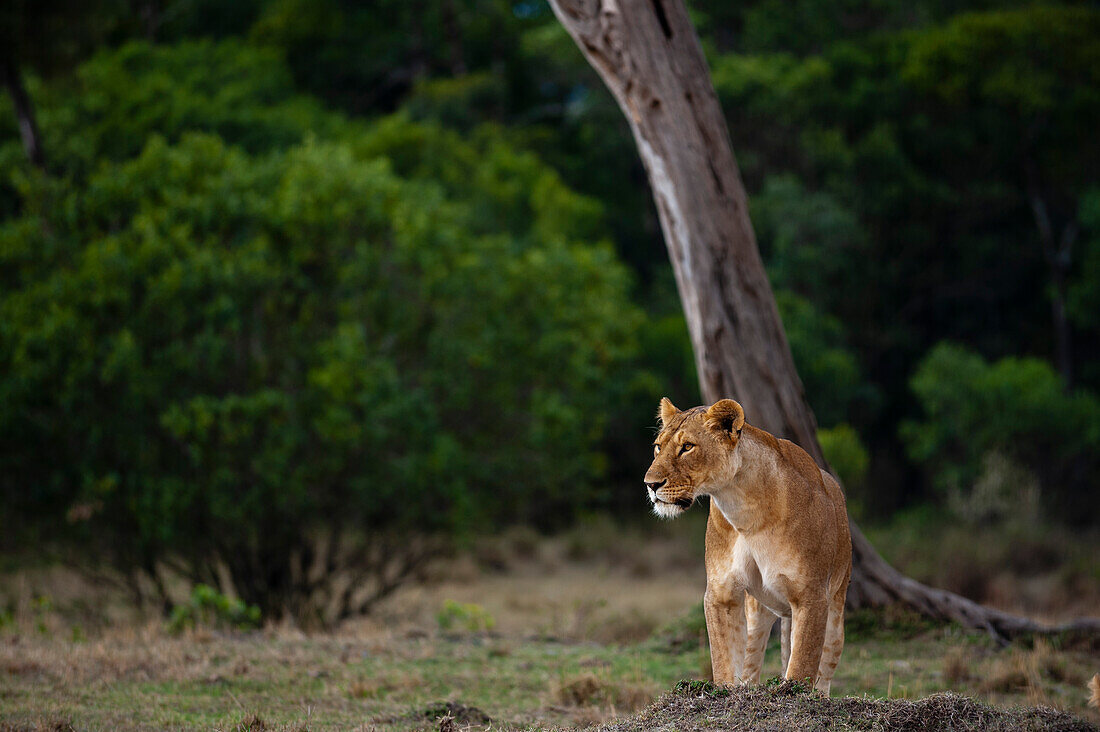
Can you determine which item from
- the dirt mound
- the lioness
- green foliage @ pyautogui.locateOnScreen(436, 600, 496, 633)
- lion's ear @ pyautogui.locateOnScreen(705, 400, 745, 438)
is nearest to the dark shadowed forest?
green foliage @ pyautogui.locateOnScreen(436, 600, 496, 633)

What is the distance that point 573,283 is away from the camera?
1919 cm

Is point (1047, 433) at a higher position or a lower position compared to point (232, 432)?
lower

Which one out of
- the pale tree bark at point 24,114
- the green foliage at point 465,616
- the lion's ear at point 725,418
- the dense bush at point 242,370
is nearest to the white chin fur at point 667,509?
the lion's ear at point 725,418

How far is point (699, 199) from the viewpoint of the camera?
324 inches

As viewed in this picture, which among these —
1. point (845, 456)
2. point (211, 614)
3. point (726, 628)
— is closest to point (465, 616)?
point (211, 614)

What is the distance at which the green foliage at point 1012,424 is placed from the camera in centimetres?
2264

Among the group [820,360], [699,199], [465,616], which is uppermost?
[699,199]

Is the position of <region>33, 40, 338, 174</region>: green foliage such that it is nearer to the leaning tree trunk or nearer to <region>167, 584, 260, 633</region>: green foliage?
<region>167, 584, 260, 633</region>: green foliage

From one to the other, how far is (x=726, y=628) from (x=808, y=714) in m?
0.49

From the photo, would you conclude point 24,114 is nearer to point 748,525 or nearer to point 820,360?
point 820,360

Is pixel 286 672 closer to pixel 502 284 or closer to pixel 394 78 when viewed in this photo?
pixel 502 284

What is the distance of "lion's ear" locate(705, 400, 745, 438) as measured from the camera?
14.9ft

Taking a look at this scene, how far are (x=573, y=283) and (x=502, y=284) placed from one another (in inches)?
88.9

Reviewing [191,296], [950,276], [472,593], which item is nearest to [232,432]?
[191,296]
